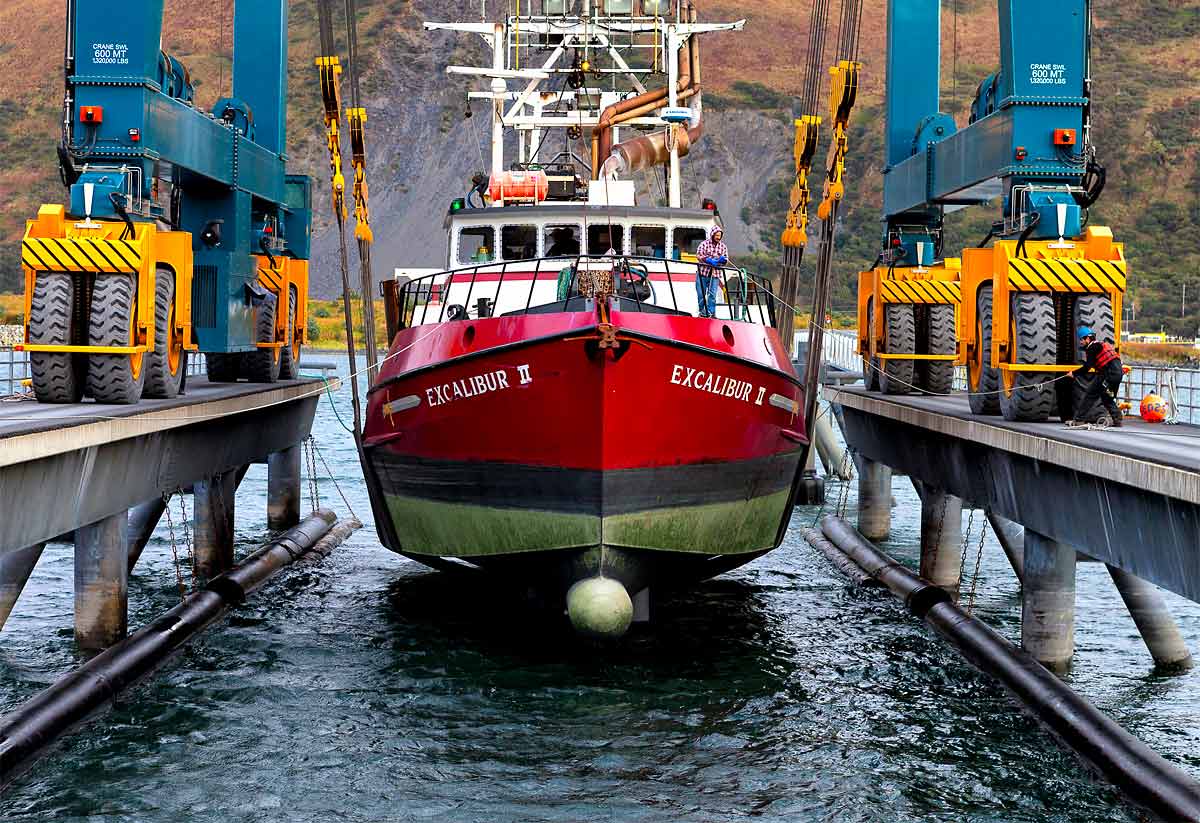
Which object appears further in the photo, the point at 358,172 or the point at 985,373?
the point at 985,373

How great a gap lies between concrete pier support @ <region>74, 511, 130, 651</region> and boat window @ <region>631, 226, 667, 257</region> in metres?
7.11

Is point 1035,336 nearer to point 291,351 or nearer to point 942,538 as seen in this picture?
point 942,538

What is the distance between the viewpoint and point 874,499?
2711cm

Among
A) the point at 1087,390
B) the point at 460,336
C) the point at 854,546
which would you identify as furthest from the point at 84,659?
the point at 854,546

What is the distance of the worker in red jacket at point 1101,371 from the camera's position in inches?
643

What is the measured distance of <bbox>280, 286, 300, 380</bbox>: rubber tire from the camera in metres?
27.1

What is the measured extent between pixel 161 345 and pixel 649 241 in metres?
6.03

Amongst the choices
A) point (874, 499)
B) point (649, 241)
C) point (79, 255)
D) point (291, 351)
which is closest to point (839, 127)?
point (649, 241)

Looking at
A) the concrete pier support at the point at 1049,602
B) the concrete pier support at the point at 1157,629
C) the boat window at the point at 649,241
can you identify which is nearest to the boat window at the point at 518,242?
the boat window at the point at 649,241

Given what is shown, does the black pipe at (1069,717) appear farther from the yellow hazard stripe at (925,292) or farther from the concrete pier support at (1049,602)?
the yellow hazard stripe at (925,292)

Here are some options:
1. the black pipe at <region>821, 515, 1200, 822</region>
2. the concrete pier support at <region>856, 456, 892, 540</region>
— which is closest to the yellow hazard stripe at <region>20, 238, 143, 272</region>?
the black pipe at <region>821, 515, 1200, 822</region>

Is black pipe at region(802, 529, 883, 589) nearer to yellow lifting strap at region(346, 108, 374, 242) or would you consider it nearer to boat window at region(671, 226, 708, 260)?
boat window at region(671, 226, 708, 260)

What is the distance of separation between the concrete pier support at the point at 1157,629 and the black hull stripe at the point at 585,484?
3850 millimetres

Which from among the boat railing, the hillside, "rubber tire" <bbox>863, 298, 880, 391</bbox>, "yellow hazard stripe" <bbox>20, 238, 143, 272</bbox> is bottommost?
"rubber tire" <bbox>863, 298, 880, 391</bbox>
